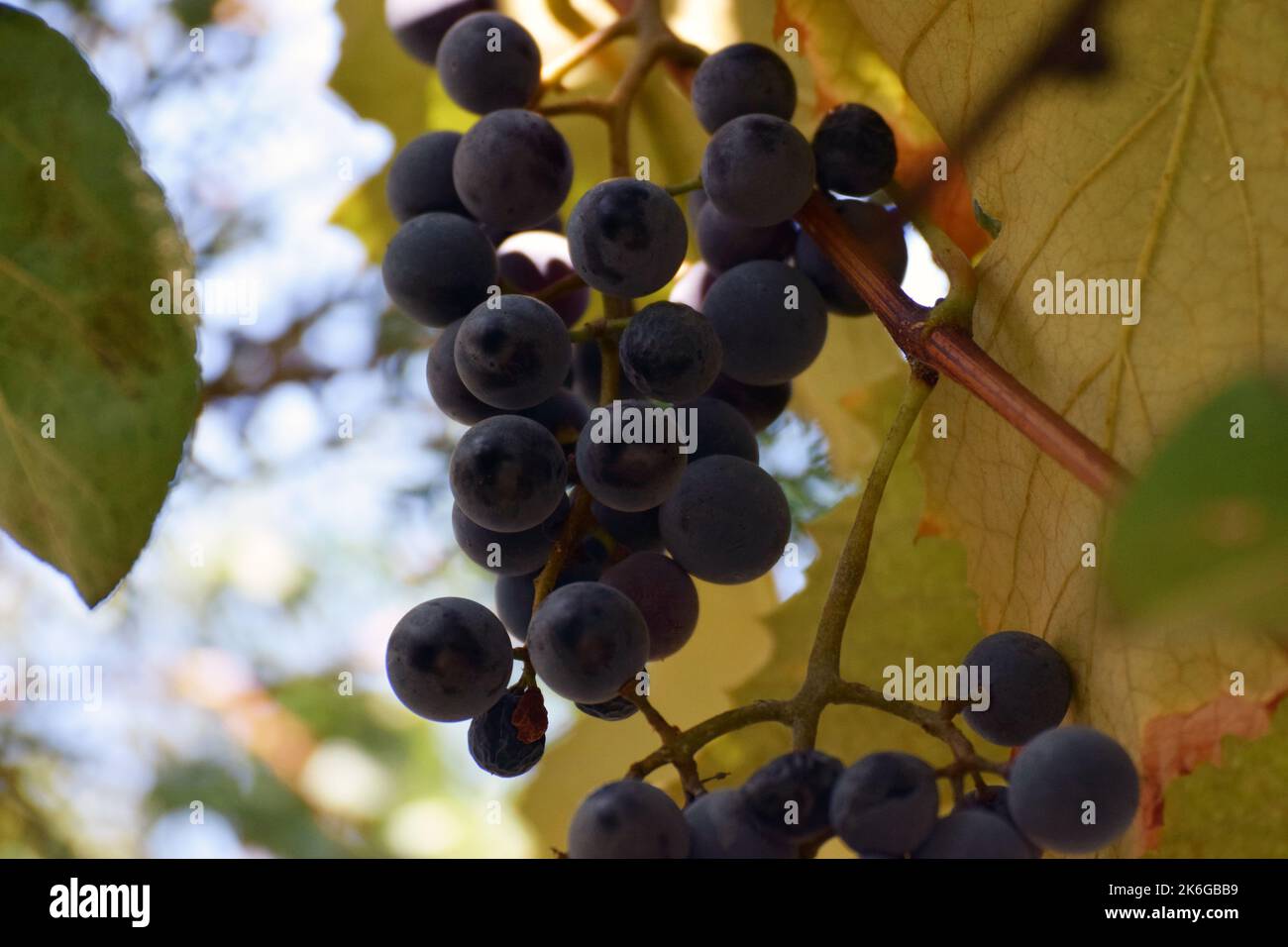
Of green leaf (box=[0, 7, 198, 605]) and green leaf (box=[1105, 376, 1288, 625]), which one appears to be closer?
green leaf (box=[1105, 376, 1288, 625])

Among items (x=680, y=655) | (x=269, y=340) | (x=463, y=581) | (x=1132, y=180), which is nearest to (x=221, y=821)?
(x=463, y=581)

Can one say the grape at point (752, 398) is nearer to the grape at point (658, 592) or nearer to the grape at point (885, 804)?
the grape at point (658, 592)

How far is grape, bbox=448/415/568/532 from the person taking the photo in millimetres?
453

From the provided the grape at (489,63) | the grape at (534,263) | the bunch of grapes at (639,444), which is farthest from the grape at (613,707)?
the grape at (489,63)

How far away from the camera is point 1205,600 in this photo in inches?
5.3

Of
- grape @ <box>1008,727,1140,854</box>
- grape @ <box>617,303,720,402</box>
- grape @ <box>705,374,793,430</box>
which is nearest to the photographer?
grape @ <box>1008,727,1140,854</box>

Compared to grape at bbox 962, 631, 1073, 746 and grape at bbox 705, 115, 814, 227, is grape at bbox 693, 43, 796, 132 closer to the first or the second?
grape at bbox 705, 115, 814, 227

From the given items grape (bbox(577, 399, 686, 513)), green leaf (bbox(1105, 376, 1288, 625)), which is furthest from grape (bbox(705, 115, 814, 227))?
green leaf (bbox(1105, 376, 1288, 625))

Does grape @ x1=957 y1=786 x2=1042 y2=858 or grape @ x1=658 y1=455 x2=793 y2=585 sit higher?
grape @ x1=658 y1=455 x2=793 y2=585

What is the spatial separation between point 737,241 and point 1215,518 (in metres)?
0.46

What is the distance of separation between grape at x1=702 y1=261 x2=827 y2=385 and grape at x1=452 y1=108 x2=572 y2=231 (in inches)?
3.8

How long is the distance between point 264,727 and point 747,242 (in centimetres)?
102

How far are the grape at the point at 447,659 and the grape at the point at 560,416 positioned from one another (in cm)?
11
